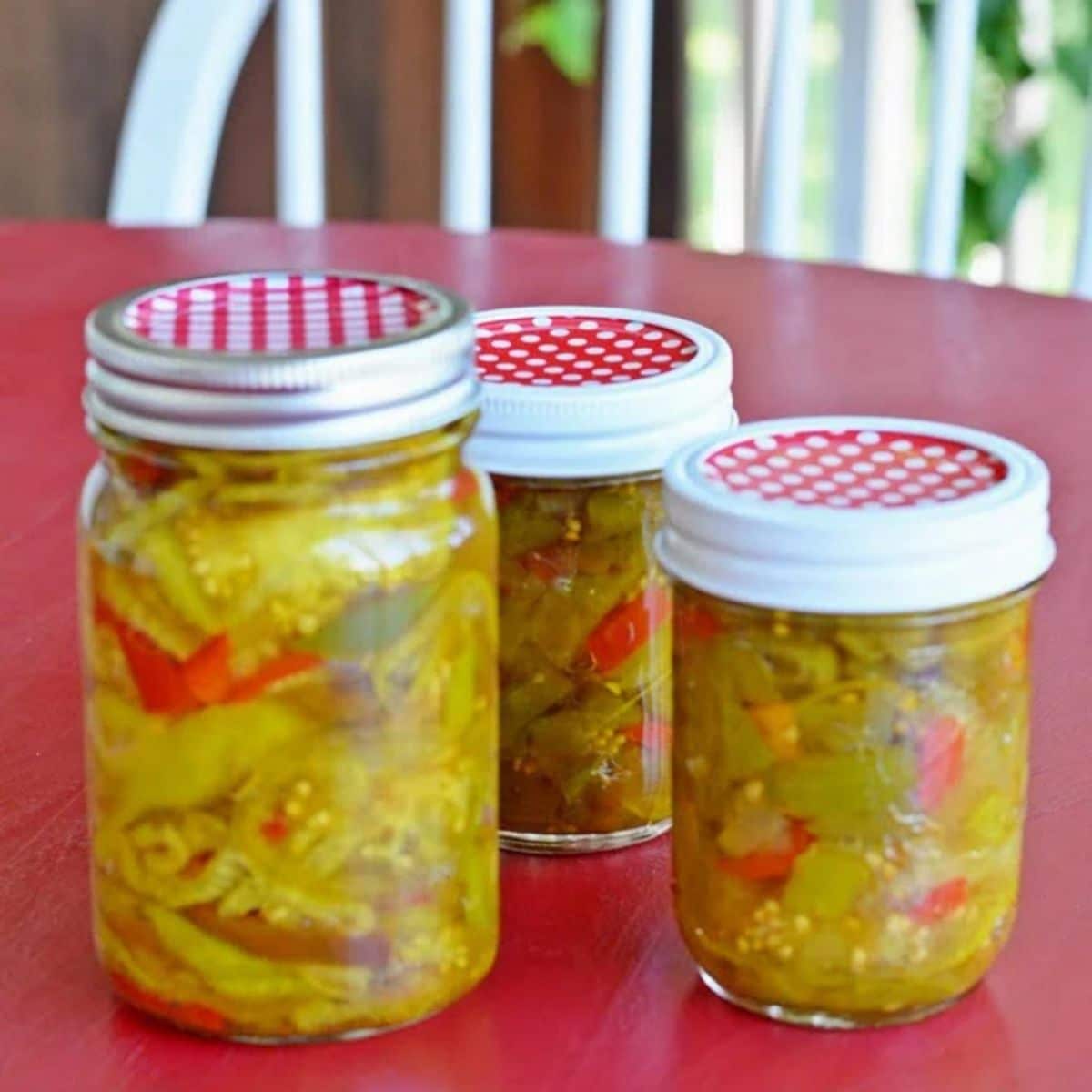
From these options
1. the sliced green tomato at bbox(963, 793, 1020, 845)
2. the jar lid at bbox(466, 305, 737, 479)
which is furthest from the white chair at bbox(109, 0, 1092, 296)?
the sliced green tomato at bbox(963, 793, 1020, 845)

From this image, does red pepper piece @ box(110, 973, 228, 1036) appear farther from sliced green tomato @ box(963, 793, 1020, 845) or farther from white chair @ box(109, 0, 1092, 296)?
white chair @ box(109, 0, 1092, 296)

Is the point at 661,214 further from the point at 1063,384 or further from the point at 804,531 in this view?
the point at 804,531

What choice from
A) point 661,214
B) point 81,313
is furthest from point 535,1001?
point 661,214

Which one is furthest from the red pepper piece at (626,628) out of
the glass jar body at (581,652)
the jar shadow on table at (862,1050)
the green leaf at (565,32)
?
the green leaf at (565,32)

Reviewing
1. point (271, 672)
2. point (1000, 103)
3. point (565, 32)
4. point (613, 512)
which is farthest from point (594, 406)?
point (1000, 103)

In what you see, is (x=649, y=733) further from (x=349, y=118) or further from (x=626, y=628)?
(x=349, y=118)
